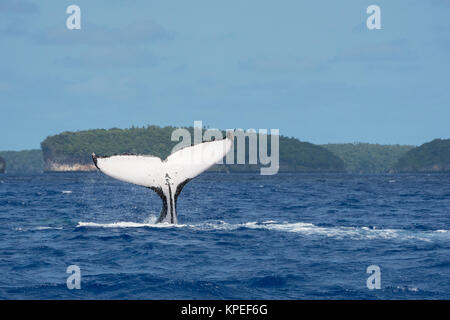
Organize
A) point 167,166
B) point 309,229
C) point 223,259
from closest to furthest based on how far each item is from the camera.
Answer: point 223,259 → point 167,166 → point 309,229

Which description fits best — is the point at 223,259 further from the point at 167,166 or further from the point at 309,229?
the point at 309,229

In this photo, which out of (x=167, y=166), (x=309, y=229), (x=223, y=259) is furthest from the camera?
(x=309, y=229)

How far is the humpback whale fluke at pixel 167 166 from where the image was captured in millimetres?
13680

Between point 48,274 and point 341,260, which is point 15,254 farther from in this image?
point 341,260

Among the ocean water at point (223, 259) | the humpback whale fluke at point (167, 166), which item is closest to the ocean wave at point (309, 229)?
the ocean water at point (223, 259)

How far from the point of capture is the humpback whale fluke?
13.7 metres

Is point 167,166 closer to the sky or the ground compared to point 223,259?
closer to the sky

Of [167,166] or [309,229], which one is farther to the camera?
[309,229]

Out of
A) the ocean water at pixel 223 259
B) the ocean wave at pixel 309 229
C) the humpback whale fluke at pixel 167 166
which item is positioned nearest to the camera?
the ocean water at pixel 223 259

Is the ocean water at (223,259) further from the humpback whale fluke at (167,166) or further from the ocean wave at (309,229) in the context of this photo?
the humpback whale fluke at (167,166)

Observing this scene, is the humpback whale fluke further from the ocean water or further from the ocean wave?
the ocean wave

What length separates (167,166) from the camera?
1479 centimetres

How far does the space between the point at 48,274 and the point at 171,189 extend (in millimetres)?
3946

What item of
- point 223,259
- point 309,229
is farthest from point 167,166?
point 309,229
